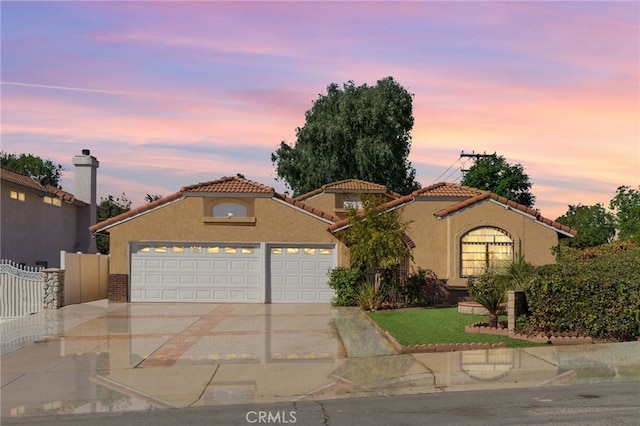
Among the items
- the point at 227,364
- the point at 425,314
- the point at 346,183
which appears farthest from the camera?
the point at 346,183

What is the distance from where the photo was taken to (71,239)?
36.5 metres

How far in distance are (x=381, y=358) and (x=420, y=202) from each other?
507 inches

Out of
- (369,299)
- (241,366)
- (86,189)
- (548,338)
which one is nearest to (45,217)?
(86,189)

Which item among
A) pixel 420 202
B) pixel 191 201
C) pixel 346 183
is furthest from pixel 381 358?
pixel 346 183

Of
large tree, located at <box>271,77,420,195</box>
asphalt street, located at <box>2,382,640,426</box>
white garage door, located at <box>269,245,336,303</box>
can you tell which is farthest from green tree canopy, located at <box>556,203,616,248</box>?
asphalt street, located at <box>2,382,640,426</box>

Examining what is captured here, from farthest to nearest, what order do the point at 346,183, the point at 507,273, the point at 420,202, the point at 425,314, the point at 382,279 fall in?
1. the point at 346,183
2. the point at 420,202
3. the point at 382,279
4. the point at 425,314
5. the point at 507,273

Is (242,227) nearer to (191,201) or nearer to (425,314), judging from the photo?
(191,201)

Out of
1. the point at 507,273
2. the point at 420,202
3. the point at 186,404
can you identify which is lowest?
the point at 186,404

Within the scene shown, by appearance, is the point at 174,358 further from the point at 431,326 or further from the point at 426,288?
Result: the point at 426,288

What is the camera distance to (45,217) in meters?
32.9

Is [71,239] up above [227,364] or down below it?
above

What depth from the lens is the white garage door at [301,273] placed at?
26.5 meters

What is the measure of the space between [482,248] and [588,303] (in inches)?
385

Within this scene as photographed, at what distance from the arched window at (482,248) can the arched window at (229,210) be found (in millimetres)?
8505
